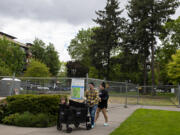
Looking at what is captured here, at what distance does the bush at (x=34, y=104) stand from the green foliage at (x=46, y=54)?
61.6 metres

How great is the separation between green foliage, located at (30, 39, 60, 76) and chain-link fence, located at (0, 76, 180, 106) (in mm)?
51091

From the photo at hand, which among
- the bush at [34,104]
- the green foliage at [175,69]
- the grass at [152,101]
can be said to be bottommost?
the grass at [152,101]

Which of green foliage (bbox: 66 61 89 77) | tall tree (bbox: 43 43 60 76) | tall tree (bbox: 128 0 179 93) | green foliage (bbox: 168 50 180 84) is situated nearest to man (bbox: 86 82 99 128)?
green foliage (bbox: 168 50 180 84)

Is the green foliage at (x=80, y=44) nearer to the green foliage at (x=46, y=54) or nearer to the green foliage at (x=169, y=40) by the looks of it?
the green foliage at (x=46, y=54)

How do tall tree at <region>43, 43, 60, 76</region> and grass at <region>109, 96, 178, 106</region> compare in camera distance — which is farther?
tall tree at <region>43, 43, 60, 76</region>

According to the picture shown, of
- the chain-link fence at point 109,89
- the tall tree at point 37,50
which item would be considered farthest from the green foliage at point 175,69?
the tall tree at point 37,50

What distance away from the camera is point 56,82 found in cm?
1242

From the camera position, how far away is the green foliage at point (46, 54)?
70244 millimetres

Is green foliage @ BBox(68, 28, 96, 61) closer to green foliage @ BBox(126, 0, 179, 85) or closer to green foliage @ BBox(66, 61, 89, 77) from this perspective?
green foliage @ BBox(66, 61, 89, 77)

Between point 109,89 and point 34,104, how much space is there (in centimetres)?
849

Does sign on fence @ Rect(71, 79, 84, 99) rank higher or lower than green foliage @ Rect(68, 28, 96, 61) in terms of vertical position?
lower

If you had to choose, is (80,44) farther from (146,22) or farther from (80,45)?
(146,22)

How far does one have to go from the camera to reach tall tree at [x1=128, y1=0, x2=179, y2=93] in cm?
3769

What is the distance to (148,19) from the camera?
123 ft
